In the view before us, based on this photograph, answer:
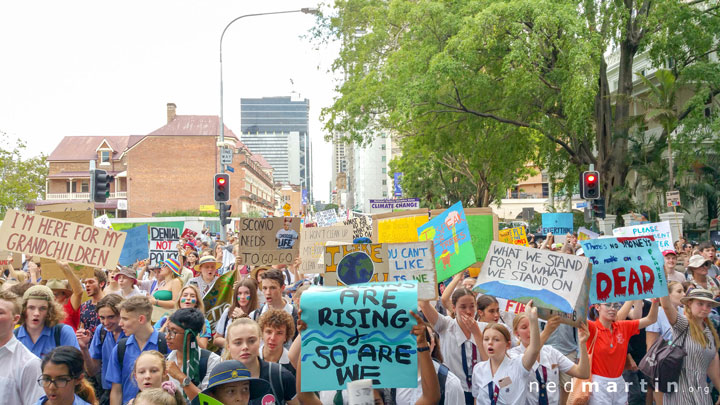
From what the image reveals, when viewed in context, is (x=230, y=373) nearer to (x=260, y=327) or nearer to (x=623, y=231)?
(x=260, y=327)

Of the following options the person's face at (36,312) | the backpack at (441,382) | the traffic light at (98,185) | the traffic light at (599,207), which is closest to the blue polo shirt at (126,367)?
the person's face at (36,312)

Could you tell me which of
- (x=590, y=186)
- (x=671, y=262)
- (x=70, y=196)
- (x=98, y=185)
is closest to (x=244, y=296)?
(x=671, y=262)

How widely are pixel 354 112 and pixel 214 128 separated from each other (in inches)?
2136

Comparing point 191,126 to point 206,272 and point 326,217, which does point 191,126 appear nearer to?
point 326,217

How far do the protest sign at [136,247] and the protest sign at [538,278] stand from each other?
7.01 meters

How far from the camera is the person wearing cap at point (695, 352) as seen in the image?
6.41m

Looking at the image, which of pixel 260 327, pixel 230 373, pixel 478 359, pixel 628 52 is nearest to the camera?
pixel 230 373

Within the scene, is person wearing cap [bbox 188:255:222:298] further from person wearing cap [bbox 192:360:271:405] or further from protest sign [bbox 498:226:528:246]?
protest sign [bbox 498:226:528:246]

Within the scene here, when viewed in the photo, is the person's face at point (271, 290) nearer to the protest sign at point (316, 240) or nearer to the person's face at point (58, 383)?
the person's face at point (58, 383)

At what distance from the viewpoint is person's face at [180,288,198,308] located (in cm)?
675

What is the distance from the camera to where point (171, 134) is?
253 ft

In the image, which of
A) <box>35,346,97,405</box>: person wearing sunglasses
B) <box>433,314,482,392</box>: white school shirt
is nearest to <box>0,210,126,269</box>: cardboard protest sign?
<box>35,346,97,405</box>: person wearing sunglasses

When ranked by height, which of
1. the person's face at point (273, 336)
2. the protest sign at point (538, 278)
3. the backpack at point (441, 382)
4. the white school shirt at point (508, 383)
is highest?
the protest sign at point (538, 278)

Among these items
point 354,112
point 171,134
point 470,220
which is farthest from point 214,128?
point 470,220
